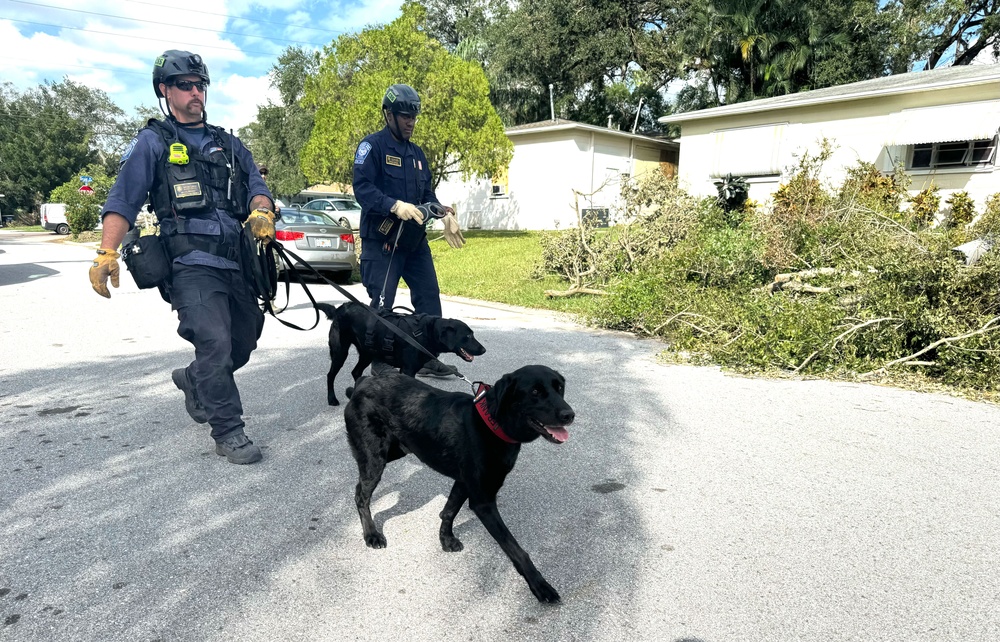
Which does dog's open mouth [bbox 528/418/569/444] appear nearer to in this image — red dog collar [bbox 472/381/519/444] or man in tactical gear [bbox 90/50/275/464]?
red dog collar [bbox 472/381/519/444]

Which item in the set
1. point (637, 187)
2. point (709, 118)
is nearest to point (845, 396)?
point (637, 187)

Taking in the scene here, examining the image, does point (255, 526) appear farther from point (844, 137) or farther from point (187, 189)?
point (844, 137)

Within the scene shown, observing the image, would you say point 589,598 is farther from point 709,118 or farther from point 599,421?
point 709,118

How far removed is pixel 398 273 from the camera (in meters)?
4.73

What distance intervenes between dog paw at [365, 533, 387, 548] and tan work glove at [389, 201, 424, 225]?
2.38m

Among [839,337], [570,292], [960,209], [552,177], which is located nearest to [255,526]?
[839,337]

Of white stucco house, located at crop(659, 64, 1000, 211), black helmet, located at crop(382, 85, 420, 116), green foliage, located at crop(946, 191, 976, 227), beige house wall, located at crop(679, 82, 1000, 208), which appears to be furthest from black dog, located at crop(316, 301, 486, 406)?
green foliage, located at crop(946, 191, 976, 227)

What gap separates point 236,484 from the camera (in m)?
3.01

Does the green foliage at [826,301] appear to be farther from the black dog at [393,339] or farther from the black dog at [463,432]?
the black dog at [463,432]

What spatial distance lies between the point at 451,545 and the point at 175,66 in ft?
9.15

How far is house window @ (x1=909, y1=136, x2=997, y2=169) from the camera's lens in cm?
1449

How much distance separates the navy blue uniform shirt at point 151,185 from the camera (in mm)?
3064

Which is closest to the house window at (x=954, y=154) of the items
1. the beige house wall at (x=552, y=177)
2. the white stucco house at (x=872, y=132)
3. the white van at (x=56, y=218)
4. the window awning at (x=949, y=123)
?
the white stucco house at (x=872, y=132)

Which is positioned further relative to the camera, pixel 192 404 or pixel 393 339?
pixel 393 339
